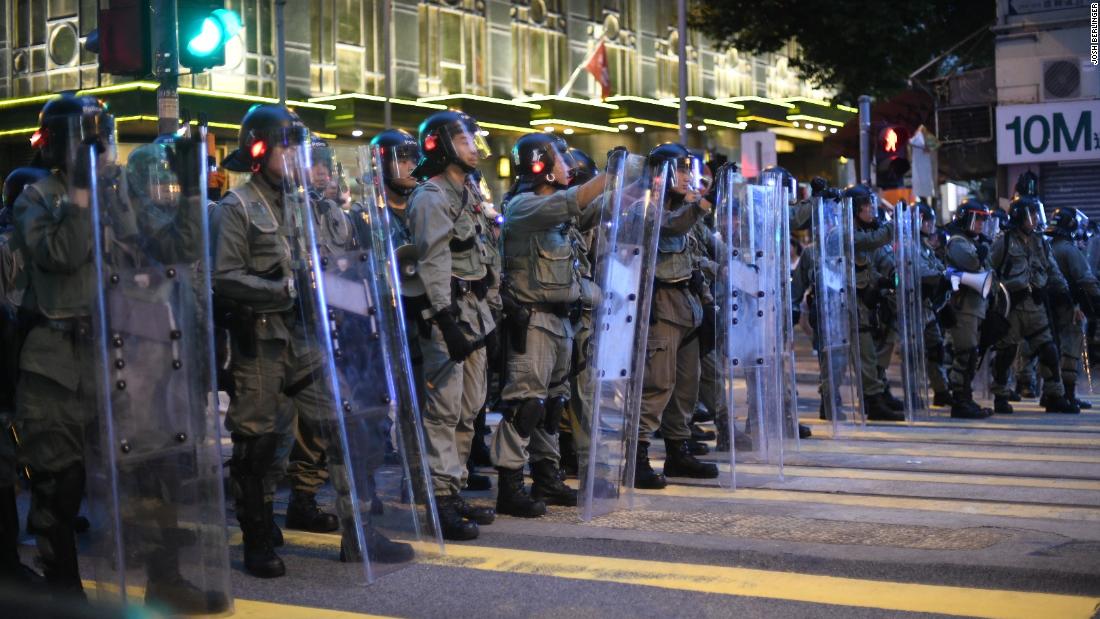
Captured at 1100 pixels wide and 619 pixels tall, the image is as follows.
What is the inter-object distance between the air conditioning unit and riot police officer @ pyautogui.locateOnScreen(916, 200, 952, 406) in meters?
8.62

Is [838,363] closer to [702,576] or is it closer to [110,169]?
Answer: [702,576]

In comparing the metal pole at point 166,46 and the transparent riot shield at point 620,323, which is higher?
the metal pole at point 166,46

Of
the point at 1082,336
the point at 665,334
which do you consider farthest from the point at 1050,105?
the point at 665,334

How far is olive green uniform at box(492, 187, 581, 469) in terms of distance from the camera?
770cm

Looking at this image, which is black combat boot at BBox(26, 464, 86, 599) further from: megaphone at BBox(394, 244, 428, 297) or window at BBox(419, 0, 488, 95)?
window at BBox(419, 0, 488, 95)

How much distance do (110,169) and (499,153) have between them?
27.5 meters

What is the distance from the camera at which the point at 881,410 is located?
12.5 m

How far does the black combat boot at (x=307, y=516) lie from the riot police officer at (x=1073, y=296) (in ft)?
27.5

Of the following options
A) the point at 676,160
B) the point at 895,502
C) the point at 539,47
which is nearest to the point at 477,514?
the point at 676,160

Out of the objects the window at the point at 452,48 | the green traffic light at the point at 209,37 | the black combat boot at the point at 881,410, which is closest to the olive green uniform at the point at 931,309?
the black combat boot at the point at 881,410

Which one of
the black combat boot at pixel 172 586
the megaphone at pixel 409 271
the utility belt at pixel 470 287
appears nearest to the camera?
the black combat boot at pixel 172 586

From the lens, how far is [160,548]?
18.1 feet

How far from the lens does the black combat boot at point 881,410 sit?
494 inches

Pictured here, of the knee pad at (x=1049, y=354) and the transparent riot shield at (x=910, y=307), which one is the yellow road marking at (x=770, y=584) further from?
the knee pad at (x=1049, y=354)
